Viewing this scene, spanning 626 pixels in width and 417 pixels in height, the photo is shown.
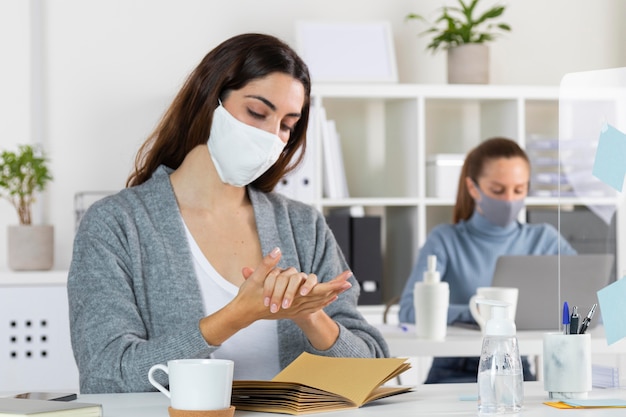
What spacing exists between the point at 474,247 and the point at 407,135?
77 centimetres

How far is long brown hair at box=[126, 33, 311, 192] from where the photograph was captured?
186 centimetres

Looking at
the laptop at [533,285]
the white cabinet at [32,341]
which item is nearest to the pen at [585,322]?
the laptop at [533,285]

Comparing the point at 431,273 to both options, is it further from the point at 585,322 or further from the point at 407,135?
the point at 407,135

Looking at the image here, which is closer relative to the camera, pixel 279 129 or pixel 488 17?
pixel 279 129

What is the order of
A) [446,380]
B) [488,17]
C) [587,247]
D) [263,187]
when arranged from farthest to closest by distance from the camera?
[488,17] → [446,380] → [263,187] → [587,247]

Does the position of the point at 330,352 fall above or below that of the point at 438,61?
below

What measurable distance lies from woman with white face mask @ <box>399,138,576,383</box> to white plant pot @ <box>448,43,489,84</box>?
621 mm

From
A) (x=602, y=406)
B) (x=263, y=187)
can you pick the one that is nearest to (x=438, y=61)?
(x=263, y=187)

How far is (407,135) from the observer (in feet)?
13.8

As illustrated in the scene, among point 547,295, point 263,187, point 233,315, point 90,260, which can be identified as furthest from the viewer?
Result: point 547,295

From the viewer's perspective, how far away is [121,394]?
1.57 metres

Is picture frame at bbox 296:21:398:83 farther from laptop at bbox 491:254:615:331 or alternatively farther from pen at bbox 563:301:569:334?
pen at bbox 563:301:569:334

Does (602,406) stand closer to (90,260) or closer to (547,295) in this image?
(90,260)

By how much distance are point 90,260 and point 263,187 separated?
443mm
